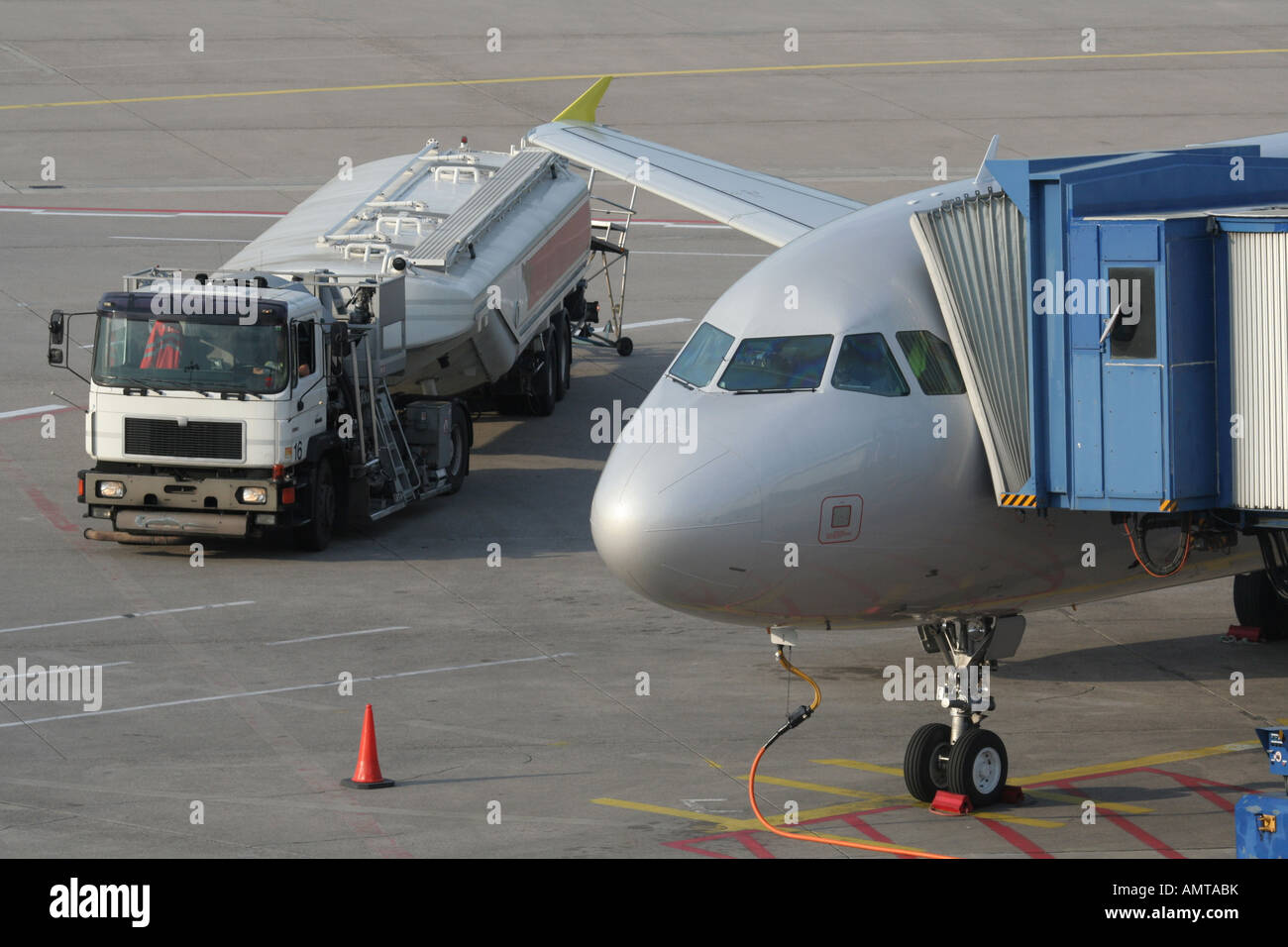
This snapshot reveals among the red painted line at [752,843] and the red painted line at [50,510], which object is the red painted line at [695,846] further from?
the red painted line at [50,510]

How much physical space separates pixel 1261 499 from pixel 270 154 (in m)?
47.9

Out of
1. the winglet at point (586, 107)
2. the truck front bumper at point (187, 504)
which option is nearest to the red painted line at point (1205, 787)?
the truck front bumper at point (187, 504)

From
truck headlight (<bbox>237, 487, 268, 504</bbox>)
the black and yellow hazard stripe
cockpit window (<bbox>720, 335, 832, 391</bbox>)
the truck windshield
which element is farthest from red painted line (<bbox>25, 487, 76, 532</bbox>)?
the black and yellow hazard stripe

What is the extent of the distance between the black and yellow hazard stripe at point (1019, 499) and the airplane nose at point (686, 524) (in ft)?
7.77

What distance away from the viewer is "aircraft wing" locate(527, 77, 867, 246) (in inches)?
1192

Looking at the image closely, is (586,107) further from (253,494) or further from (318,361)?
(253,494)

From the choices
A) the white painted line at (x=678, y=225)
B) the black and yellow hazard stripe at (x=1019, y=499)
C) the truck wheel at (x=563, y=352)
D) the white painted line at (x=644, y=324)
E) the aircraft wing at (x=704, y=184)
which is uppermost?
the white painted line at (x=678, y=225)

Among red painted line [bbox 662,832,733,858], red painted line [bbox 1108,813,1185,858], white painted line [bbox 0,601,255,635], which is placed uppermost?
white painted line [bbox 0,601,255,635]

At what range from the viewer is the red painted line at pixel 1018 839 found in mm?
17844

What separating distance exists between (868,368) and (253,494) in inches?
503

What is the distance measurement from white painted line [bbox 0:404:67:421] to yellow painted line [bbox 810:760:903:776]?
830 inches

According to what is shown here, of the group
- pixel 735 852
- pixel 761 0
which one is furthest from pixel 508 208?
pixel 761 0

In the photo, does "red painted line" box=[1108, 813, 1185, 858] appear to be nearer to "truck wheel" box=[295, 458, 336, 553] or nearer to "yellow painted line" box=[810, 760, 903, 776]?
"yellow painted line" box=[810, 760, 903, 776]

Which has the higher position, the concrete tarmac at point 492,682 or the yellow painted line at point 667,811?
the concrete tarmac at point 492,682
